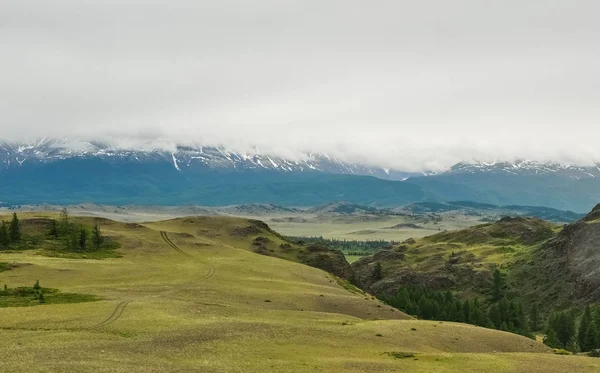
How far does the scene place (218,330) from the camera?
6078 cm

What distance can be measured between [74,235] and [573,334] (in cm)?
12375

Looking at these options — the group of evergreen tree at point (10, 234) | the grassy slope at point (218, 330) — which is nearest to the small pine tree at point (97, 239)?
the grassy slope at point (218, 330)

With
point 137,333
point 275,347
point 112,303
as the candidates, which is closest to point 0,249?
point 112,303

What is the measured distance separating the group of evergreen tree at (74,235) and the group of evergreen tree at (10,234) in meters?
9.78

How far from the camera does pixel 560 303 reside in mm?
161375

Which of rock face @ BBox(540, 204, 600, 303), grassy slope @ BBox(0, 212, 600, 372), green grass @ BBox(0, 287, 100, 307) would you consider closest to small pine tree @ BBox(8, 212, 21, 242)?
grassy slope @ BBox(0, 212, 600, 372)

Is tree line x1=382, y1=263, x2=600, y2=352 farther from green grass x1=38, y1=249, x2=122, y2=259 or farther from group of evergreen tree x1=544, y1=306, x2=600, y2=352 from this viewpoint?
green grass x1=38, y1=249, x2=122, y2=259

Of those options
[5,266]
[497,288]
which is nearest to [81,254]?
[5,266]

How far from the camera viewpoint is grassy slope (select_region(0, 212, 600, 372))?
1917 inches

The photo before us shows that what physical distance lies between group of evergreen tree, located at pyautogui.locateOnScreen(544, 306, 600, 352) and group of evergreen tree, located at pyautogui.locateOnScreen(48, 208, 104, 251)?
108473 mm

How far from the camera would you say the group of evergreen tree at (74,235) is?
131m

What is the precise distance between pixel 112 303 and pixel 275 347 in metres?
28.9

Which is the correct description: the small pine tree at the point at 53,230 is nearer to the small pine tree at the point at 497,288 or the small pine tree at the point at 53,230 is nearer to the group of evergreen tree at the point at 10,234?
the group of evergreen tree at the point at 10,234

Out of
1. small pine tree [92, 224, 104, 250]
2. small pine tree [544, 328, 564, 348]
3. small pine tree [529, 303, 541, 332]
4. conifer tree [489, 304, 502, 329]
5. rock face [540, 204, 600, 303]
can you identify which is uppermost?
small pine tree [92, 224, 104, 250]
